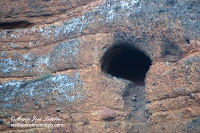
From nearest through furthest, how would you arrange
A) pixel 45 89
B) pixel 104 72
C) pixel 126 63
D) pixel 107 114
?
1. pixel 107 114
2. pixel 45 89
3. pixel 104 72
4. pixel 126 63

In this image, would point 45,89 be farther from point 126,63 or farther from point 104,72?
point 126,63

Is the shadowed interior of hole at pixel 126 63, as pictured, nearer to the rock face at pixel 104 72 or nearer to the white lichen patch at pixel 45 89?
the rock face at pixel 104 72

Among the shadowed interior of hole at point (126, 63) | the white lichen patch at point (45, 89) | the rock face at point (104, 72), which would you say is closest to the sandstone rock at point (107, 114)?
the rock face at point (104, 72)

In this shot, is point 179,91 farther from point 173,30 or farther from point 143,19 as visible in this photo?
point 143,19

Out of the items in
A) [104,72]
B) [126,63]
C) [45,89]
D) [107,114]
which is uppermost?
[126,63]

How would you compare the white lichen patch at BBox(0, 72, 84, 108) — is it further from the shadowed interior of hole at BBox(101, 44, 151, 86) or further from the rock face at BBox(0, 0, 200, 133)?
the shadowed interior of hole at BBox(101, 44, 151, 86)

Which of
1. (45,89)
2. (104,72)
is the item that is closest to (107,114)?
(104,72)
